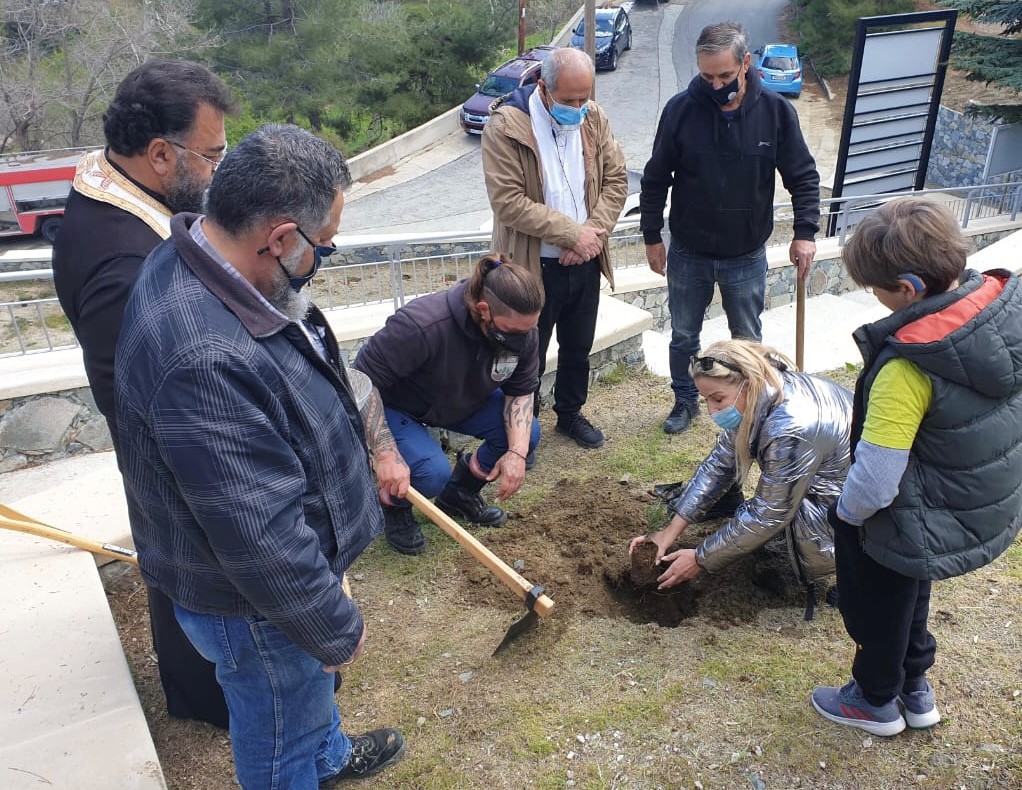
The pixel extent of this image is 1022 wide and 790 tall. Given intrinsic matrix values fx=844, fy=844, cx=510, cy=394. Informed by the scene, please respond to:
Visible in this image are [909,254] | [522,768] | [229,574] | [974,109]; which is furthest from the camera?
[974,109]

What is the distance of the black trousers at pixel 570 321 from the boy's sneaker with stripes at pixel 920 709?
231cm

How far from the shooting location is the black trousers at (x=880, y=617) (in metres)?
2.28

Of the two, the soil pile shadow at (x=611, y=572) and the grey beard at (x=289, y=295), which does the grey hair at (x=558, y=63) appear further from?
the grey beard at (x=289, y=295)

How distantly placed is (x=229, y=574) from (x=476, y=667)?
4.71ft

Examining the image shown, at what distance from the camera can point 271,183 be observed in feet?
5.47

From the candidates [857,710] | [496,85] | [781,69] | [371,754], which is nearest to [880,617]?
[857,710]

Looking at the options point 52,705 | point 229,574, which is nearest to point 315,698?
point 229,574

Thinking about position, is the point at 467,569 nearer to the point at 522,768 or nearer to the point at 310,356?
the point at 522,768

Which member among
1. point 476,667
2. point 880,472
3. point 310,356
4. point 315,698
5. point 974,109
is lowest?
point 974,109

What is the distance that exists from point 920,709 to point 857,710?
0.19 meters

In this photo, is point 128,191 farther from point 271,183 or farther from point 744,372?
point 744,372

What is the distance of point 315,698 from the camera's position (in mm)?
2176

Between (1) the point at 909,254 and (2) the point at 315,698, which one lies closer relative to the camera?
(1) the point at 909,254

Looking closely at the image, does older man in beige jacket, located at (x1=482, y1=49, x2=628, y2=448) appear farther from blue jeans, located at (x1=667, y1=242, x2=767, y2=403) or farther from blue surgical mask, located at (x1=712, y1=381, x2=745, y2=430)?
blue surgical mask, located at (x1=712, y1=381, x2=745, y2=430)
